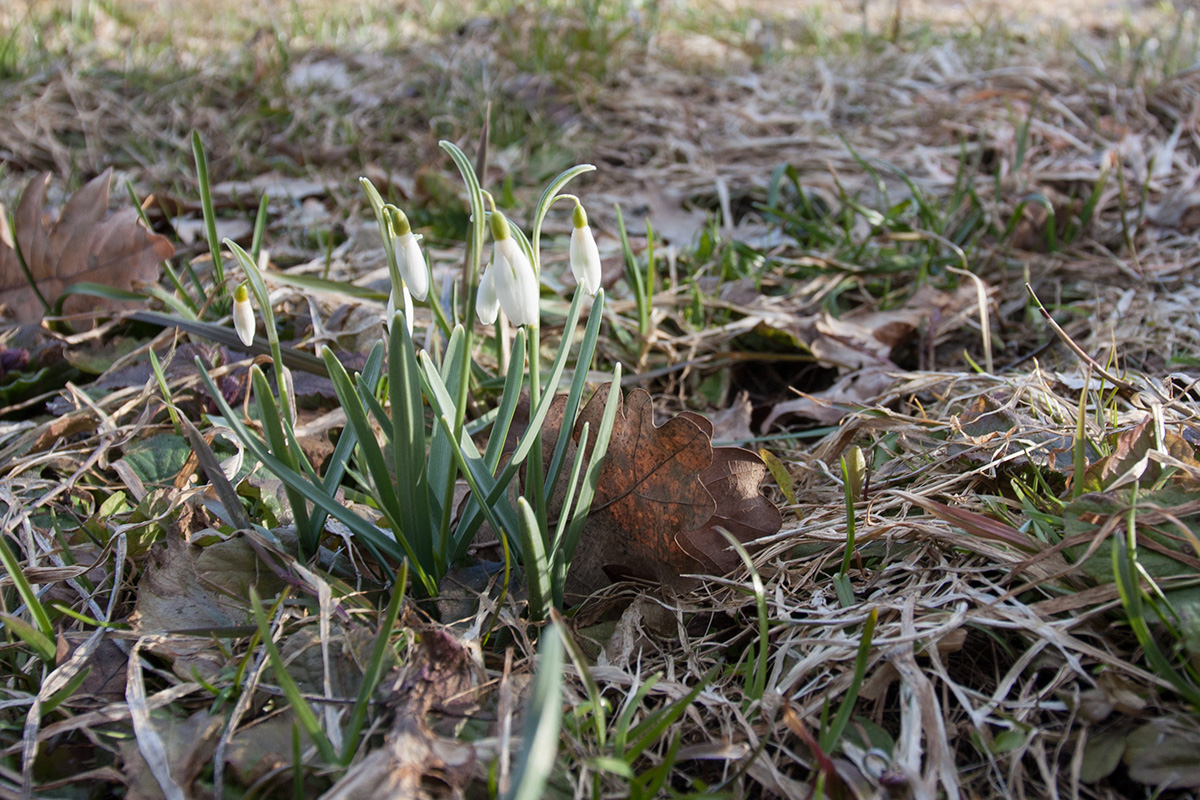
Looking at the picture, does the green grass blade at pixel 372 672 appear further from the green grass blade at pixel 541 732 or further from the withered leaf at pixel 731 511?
the withered leaf at pixel 731 511

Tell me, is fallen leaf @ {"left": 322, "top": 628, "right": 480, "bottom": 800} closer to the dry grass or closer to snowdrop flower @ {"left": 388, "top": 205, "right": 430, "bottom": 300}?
the dry grass

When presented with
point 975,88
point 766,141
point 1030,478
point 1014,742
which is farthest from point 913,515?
point 975,88

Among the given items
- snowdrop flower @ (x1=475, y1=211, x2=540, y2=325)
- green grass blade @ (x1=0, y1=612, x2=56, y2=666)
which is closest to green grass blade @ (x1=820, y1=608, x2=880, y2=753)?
snowdrop flower @ (x1=475, y1=211, x2=540, y2=325)

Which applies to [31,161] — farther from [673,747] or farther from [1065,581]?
[1065,581]

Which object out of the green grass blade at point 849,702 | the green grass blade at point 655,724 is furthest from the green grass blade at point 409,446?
the green grass blade at point 849,702

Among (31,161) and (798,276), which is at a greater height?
(31,161)

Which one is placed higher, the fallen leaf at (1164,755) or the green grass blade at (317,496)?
the green grass blade at (317,496)

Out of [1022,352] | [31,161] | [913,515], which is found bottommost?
[1022,352]
